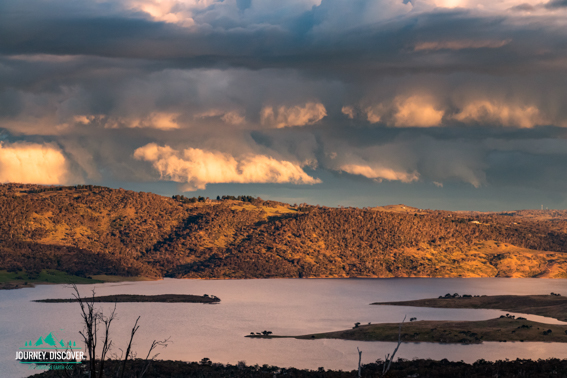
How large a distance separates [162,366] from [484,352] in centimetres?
6432

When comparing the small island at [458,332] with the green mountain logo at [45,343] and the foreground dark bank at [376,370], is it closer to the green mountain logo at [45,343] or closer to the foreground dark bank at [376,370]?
the foreground dark bank at [376,370]

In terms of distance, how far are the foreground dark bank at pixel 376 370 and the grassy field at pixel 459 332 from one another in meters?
35.8

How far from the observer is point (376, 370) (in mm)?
106562

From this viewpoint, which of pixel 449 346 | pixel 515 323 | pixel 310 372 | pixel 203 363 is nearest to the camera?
pixel 310 372

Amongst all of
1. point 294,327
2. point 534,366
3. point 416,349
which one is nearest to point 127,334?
point 294,327

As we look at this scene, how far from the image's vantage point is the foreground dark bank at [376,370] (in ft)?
316

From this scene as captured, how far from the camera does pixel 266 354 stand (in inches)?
5207

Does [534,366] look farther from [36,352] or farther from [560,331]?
[36,352]

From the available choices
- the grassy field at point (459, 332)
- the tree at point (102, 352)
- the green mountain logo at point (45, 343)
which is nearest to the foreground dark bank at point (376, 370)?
the tree at point (102, 352)

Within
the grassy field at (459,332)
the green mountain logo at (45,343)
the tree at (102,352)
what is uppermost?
the tree at (102,352)

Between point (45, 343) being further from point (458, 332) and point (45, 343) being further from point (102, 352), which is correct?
point (102, 352)

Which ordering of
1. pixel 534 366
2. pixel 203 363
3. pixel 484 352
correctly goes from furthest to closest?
pixel 484 352
pixel 203 363
pixel 534 366

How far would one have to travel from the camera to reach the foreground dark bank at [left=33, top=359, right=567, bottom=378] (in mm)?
96438

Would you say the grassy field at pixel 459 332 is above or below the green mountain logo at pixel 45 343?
below
